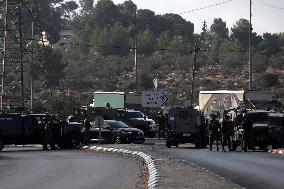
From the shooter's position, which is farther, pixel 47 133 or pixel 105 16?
pixel 105 16

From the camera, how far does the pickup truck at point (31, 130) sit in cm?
4519

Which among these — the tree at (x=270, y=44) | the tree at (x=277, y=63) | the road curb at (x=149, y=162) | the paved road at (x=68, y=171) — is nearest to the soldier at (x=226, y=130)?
the road curb at (x=149, y=162)

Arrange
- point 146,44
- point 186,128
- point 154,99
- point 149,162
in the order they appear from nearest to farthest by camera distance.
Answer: point 149,162
point 186,128
point 154,99
point 146,44

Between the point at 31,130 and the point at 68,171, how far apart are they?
17.0m

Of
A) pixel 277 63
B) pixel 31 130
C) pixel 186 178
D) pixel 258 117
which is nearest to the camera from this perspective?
pixel 186 178

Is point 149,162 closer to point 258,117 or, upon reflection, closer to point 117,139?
point 258,117

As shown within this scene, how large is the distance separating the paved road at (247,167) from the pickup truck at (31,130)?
10.2 m

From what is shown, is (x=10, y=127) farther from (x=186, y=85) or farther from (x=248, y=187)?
(x=186, y=85)

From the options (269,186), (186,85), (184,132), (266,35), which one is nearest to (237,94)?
(184,132)

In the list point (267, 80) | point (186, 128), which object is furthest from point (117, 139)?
point (267, 80)

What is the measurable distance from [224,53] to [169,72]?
13.2 m

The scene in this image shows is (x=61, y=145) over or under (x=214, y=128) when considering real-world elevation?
under

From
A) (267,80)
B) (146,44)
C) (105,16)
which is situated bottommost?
(267,80)

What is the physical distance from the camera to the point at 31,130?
45.8 metres
